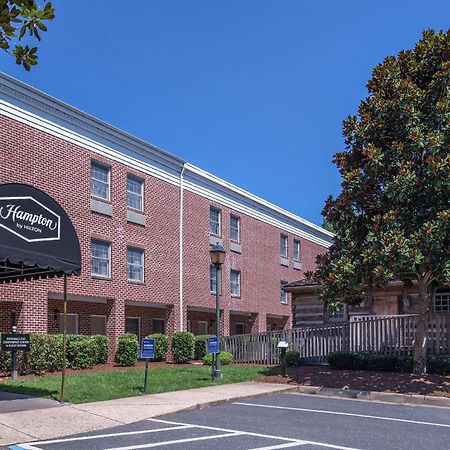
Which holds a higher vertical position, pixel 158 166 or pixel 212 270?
pixel 158 166

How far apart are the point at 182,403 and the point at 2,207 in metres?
5.35

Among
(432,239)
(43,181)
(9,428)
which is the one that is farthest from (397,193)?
(43,181)

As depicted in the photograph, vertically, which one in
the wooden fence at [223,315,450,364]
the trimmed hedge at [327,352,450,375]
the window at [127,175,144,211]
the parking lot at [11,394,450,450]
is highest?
the window at [127,175,144,211]

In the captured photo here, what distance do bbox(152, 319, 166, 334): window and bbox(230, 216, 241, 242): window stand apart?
7097 millimetres

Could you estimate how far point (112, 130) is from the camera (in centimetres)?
→ 2578

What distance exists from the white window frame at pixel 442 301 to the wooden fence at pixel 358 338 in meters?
2.81

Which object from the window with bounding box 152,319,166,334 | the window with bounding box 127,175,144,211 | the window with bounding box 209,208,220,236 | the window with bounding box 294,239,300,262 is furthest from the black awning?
the window with bounding box 294,239,300,262

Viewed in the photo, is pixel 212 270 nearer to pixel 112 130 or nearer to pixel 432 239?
pixel 112 130

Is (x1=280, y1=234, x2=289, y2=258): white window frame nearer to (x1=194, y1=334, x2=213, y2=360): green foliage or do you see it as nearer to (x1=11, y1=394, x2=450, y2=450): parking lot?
(x1=194, y1=334, x2=213, y2=360): green foliage

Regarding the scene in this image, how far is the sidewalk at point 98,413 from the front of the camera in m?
9.57

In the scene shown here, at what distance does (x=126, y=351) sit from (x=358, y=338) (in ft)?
29.0

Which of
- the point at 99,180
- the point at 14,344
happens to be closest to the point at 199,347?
the point at 99,180

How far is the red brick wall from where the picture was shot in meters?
21.5

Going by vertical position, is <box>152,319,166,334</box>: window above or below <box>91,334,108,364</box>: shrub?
above
